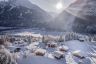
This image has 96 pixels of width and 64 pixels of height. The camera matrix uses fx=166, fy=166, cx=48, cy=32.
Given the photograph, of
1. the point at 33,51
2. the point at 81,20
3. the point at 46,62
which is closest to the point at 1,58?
the point at 46,62

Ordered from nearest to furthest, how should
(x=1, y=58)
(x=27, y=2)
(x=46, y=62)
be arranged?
A: (x=1, y=58) → (x=46, y=62) → (x=27, y=2)

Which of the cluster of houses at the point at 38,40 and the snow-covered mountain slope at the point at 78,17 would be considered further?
the snow-covered mountain slope at the point at 78,17

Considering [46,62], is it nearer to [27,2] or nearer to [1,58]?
[1,58]

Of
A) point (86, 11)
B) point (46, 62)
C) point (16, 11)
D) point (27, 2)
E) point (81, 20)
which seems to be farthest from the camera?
point (27, 2)

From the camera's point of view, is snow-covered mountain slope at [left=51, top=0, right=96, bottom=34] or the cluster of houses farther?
snow-covered mountain slope at [left=51, top=0, right=96, bottom=34]

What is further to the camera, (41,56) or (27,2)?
(27,2)

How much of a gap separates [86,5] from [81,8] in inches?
92.0

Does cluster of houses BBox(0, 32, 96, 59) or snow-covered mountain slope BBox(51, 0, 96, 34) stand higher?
snow-covered mountain slope BBox(51, 0, 96, 34)

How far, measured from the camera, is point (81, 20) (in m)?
60.2

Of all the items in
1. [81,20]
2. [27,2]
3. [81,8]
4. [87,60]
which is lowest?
[87,60]

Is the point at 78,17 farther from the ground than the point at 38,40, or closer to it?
farther from the ground

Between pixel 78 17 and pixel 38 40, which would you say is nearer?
pixel 38 40

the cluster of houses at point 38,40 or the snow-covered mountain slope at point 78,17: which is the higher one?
the snow-covered mountain slope at point 78,17

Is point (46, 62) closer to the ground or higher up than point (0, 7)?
closer to the ground
